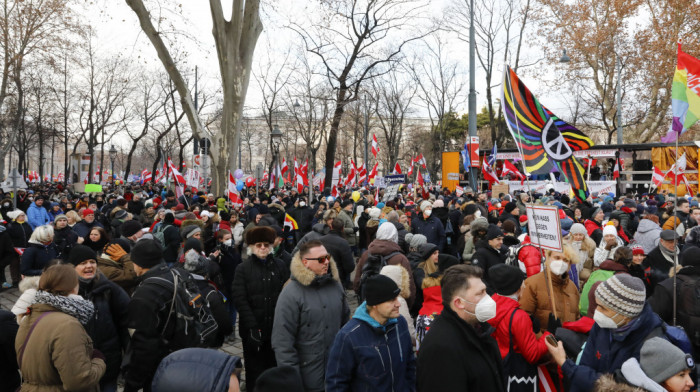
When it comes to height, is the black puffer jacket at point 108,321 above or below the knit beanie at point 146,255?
below

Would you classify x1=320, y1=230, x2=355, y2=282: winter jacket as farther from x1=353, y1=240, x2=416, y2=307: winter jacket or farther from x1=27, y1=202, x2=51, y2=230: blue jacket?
x1=27, y1=202, x2=51, y2=230: blue jacket

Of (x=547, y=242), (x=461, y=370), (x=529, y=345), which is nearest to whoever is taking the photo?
(x=461, y=370)

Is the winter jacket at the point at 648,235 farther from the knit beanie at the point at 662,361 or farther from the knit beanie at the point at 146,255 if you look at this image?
the knit beanie at the point at 146,255

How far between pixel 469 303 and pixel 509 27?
32.0m

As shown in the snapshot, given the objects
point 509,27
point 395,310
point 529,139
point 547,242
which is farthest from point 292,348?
point 509,27

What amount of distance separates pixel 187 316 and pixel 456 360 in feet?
6.94

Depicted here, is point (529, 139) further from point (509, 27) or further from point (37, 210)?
point (509, 27)

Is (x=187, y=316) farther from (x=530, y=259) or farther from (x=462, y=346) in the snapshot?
(x=530, y=259)

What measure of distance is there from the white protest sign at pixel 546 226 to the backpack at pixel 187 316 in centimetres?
291

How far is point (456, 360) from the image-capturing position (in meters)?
2.82

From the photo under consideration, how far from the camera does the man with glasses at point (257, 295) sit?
4914mm

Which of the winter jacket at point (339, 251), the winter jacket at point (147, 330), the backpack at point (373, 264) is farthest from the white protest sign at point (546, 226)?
the winter jacket at point (147, 330)

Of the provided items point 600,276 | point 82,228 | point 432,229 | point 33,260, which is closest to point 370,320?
point 600,276

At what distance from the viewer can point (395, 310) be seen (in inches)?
130
